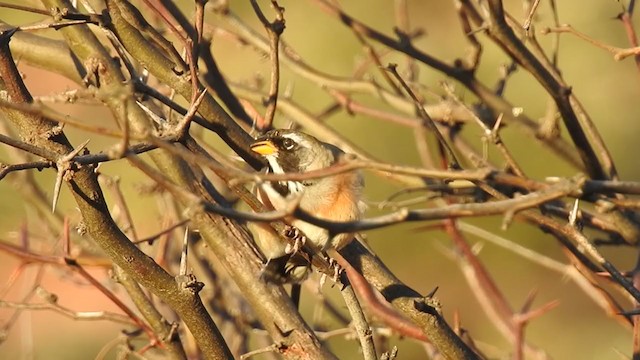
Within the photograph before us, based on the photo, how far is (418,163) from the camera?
9.55 meters

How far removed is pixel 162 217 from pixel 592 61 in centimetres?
613

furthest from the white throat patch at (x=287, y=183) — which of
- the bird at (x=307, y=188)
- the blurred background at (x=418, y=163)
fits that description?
the blurred background at (x=418, y=163)

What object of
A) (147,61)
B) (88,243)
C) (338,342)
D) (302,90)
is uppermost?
(302,90)

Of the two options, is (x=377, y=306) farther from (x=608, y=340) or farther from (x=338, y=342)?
(x=608, y=340)

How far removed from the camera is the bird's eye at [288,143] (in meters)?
3.82

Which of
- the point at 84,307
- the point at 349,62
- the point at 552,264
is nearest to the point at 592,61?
the point at 349,62

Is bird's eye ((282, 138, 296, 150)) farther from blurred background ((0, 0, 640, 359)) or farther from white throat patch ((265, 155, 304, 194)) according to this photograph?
blurred background ((0, 0, 640, 359))

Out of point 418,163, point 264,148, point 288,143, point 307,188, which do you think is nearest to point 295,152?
point 288,143

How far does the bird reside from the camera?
3.38 m

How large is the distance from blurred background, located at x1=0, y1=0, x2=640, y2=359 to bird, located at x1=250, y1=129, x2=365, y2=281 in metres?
3.65

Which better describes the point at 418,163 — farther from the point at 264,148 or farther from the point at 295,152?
the point at 264,148

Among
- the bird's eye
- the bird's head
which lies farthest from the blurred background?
the bird's eye

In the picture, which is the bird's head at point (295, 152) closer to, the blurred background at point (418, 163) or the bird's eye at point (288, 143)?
the bird's eye at point (288, 143)

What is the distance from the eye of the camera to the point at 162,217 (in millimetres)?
4961
